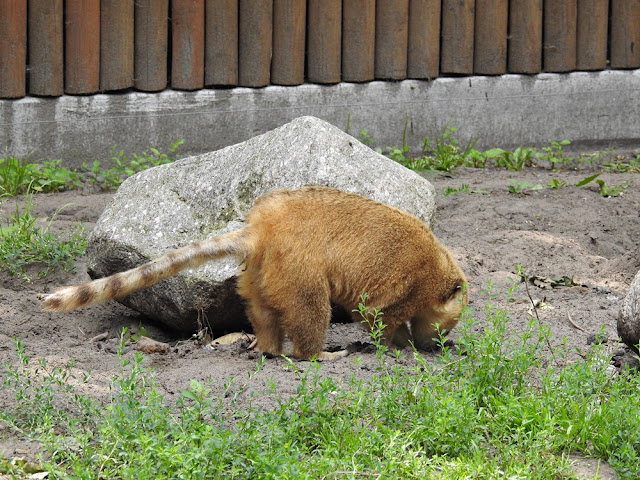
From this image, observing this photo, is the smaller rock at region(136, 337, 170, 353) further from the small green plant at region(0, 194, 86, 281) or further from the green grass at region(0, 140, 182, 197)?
the green grass at region(0, 140, 182, 197)

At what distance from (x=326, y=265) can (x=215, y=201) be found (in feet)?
4.19

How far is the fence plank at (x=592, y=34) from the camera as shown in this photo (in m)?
10.7

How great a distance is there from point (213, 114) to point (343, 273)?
492 cm

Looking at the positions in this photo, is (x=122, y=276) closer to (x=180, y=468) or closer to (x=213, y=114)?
(x=180, y=468)

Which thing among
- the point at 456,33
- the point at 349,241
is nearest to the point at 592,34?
the point at 456,33

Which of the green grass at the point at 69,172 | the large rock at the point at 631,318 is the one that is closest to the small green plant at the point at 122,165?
the green grass at the point at 69,172

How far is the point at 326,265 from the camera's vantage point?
5.05 meters

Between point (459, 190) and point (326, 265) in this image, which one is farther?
point (459, 190)

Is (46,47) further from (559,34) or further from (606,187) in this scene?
(559,34)

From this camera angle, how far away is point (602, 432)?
391 centimetres

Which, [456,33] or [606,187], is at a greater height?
[456,33]

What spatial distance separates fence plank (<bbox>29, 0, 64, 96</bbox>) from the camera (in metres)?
8.80

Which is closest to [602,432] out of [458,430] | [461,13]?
[458,430]

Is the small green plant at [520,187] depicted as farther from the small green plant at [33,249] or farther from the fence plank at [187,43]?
the small green plant at [33,249]
